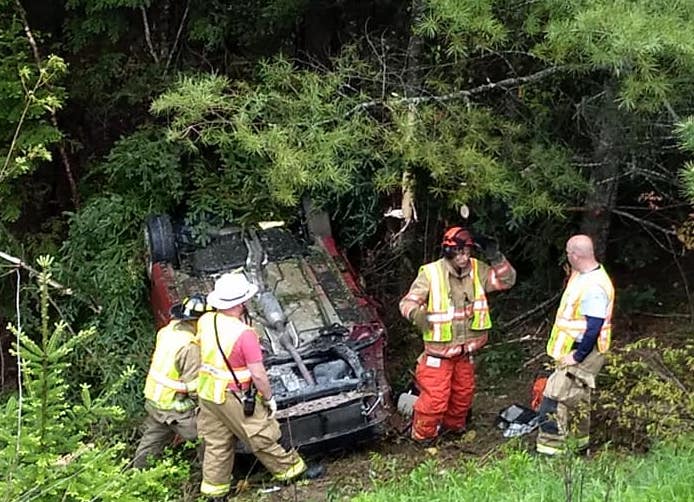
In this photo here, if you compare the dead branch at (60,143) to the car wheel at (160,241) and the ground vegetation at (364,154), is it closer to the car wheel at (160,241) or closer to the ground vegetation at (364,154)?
the ground vegetation at (364,154)

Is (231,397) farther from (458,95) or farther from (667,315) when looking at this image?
(667,315)

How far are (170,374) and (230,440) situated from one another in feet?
2.05

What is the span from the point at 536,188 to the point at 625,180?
1601mm

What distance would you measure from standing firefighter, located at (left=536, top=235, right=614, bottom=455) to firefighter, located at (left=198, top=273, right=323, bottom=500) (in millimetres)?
1766

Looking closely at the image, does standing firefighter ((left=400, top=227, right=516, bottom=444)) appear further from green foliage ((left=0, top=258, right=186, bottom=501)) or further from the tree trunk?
green foliage ((left=0, top=258, right=186, bottom=501))

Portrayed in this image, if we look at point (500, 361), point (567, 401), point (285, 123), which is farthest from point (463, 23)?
point (500, 361)

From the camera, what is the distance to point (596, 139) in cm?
698

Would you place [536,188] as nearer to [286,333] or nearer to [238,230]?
[286,333]

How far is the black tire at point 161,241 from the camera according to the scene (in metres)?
7.95

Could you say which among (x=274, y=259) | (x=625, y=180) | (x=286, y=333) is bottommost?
(x=286, y=333)

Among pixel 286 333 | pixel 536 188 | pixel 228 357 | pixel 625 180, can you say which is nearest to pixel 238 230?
pixel 286 333

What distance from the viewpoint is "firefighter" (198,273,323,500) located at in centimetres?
599

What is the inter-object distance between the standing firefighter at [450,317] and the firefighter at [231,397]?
1.13 meters

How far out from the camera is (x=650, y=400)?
5926 millimetres
